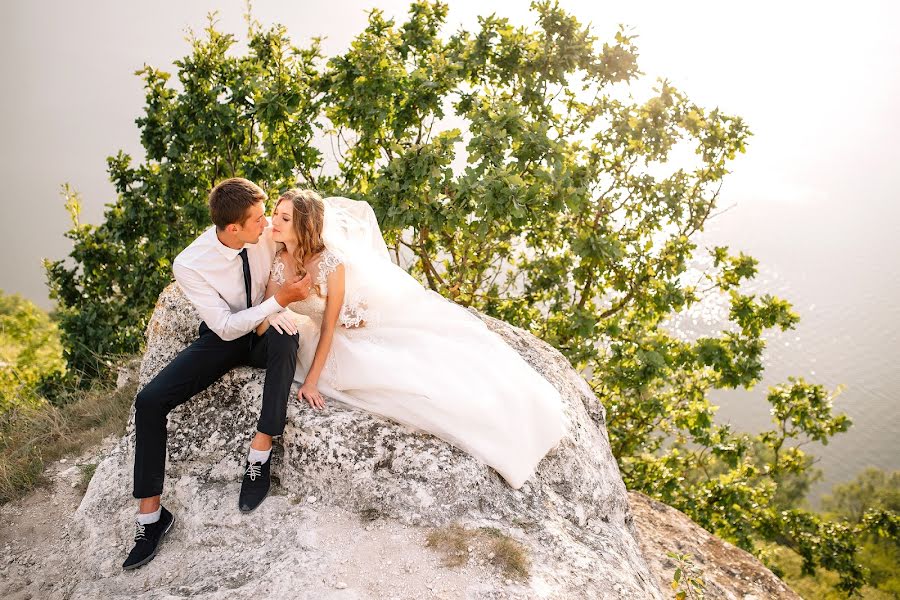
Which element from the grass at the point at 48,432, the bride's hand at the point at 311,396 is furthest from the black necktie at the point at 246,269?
the grass at the point at 48,432

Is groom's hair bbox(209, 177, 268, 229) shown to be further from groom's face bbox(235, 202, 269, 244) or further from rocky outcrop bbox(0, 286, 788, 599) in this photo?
rocky outcrop bbox(0, 286, 788, 599)

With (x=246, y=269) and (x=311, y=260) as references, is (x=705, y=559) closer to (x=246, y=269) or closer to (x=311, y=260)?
(x=311, y=260)

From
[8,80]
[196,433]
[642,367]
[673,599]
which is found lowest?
[673,599]

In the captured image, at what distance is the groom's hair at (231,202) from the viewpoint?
445 centimetres

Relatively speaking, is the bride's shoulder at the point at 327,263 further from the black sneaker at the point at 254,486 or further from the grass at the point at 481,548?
the grass at the point at 481,548

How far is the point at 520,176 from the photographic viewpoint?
771cm

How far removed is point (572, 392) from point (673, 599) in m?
1.95

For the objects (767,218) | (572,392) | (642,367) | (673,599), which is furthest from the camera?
(767,218)

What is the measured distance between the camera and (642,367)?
849 centimetres

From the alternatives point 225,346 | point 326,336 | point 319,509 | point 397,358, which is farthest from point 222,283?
point 319,509

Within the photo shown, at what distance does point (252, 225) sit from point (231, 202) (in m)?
0.22

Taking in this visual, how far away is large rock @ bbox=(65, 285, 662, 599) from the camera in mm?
3764

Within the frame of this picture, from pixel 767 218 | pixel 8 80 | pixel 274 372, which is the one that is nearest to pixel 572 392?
pixel 274 372

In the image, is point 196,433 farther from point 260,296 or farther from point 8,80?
point 8,80
